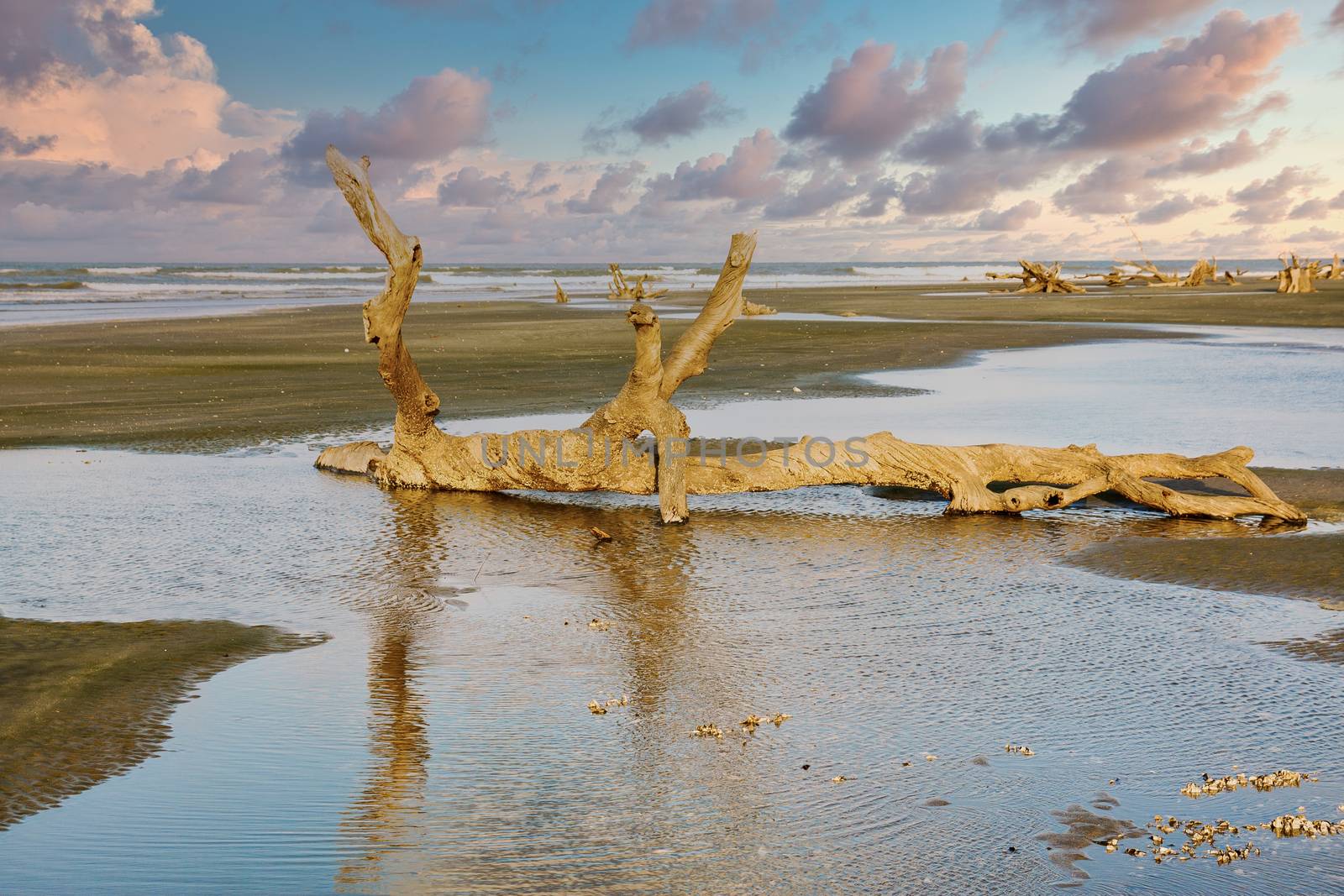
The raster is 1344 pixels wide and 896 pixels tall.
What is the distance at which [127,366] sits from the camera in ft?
76.6

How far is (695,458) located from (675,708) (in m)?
Answer: 5.34

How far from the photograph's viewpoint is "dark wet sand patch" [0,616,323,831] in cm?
515

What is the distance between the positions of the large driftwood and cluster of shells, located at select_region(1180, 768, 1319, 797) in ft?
17.8

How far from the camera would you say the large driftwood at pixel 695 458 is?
10383 millimetres

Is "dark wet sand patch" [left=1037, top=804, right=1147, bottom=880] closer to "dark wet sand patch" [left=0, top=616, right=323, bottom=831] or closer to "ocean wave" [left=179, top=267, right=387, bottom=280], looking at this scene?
"dark wet sand patch" [left=0, top=616, right=323, bottom=831]

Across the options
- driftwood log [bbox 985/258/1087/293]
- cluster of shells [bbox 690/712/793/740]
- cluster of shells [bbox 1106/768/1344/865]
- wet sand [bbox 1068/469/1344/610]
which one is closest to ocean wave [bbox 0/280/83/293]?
driftwood log [bbox 985/258/1087/293]

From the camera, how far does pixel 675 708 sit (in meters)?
5.91

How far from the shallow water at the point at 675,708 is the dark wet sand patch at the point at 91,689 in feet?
0.55

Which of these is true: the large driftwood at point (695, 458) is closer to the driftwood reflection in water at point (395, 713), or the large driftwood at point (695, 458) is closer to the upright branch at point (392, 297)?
the upright branch at point (392, 297)

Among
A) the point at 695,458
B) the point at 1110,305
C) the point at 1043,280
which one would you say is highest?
the point at 1043,280

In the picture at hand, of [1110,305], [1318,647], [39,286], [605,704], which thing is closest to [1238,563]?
[1318,647]

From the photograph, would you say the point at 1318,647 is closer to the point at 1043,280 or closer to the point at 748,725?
the point at 748,725

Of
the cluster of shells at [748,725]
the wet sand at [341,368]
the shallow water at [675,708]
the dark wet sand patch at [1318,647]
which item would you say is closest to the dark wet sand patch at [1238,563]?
the shallow water at [675,708]

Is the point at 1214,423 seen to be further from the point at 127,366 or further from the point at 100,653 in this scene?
the point at 127,366
